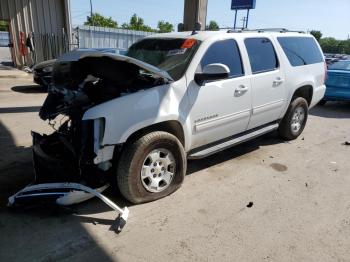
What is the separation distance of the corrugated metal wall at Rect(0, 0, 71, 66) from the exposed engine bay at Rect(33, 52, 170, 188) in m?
12.7

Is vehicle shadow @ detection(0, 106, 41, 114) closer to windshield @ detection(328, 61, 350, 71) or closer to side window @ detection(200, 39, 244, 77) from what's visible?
side window @ detection(200, 39, 244, 77)

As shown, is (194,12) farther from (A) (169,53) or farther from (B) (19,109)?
(A) (169,53)

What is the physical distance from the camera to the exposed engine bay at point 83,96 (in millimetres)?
3492

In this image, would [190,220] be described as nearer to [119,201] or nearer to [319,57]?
[119,201]

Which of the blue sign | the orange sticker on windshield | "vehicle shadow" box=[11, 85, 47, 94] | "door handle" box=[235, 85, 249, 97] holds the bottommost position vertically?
"vehicle shadow" box=[11, 85, 47, 94]

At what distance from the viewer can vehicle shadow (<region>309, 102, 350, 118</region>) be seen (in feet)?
29.2

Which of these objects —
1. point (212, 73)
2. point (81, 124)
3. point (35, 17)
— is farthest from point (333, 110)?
point (35, 17)

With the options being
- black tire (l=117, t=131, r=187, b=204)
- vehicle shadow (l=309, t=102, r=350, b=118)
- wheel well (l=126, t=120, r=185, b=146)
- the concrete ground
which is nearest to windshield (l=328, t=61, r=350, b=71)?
vehicle shadow (l=309, t=102, r=350, b=118)

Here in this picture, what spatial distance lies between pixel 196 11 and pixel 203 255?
804cm

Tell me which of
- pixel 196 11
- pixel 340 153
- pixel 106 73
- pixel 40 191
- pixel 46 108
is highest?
pixel 196 11

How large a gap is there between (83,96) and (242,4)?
37.5ft

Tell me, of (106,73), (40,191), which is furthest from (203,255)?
(106,73)

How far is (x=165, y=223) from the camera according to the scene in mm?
3447

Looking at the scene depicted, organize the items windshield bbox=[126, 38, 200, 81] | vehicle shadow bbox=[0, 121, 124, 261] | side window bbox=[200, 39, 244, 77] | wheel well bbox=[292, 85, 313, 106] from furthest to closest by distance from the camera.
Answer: wheel well bbox=[292, 85, 313, 106], side window bbox=[200, 39, 244, 77], windshield bbox=[126, 38, 200, 81], vehicle shadow bbox=[0, 121, 124, 261]
